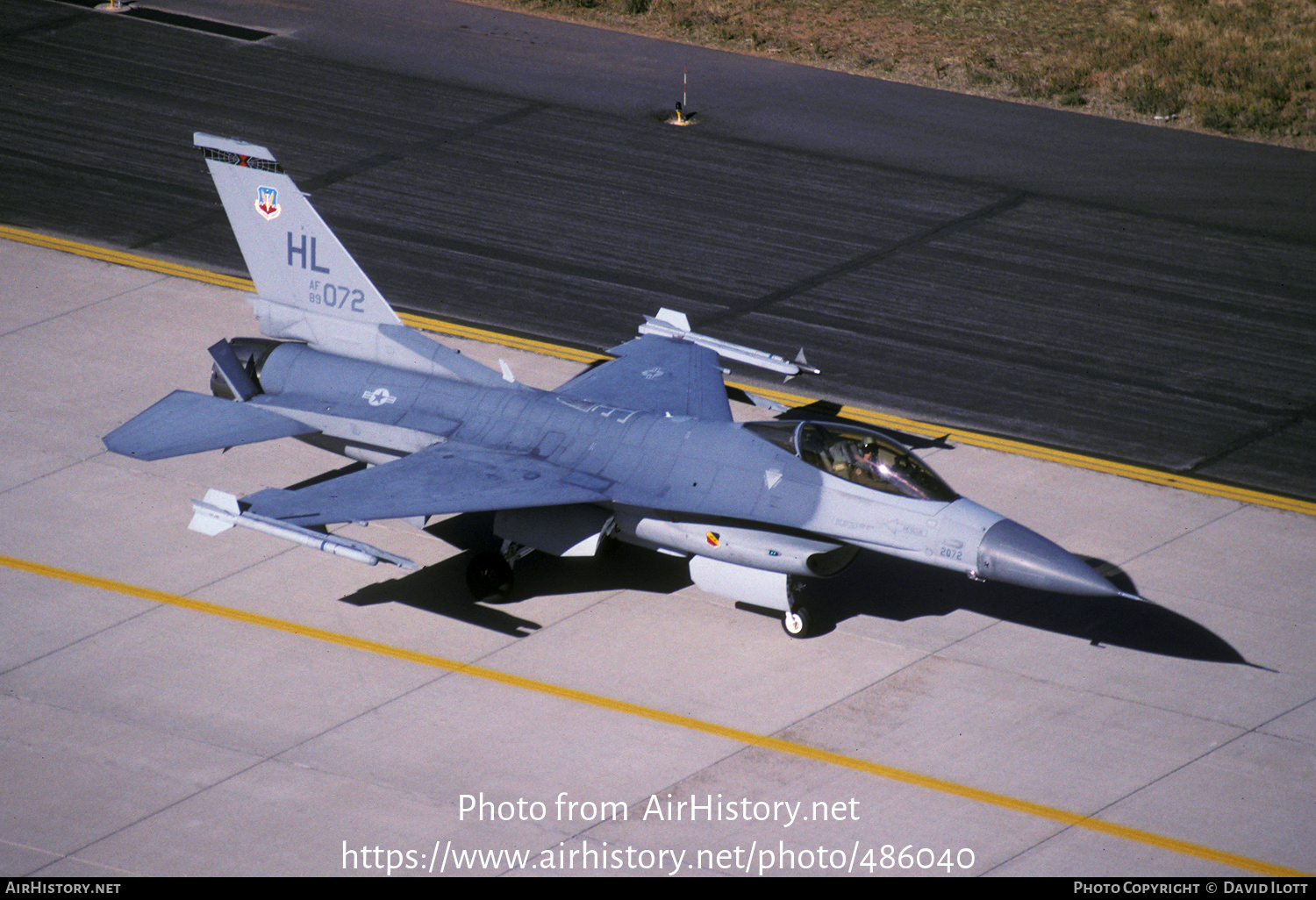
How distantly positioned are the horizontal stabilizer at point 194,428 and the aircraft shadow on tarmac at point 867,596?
229 cm

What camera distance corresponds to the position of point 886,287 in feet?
89.9

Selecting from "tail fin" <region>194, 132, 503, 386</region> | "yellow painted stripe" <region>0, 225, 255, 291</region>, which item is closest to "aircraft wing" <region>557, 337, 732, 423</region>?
"tail fin" <region>194, 132, 503, 386</region>

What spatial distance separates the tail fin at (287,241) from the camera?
1970 cm

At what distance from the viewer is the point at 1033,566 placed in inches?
658

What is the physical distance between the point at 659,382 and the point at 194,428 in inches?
234

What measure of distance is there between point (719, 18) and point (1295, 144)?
14.0 meters

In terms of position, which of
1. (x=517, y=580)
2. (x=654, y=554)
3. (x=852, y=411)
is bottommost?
(x=517, y=580)

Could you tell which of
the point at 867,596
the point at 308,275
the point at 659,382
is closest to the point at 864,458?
the point at 867,596

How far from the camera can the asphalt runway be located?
2506 centimetres

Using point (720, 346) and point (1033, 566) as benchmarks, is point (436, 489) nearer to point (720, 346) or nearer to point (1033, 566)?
point (720, 346)

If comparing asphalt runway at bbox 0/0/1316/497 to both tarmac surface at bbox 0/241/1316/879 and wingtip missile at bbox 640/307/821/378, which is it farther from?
tarmac surface at bbox 0/241/1316/879

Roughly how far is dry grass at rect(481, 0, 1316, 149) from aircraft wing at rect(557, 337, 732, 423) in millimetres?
16992

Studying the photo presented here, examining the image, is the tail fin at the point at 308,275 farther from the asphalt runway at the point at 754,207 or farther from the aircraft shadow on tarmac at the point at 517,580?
the asphalt runway at the point at 754,207

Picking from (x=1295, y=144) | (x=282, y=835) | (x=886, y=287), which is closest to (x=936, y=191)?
(x=886, y=287)
